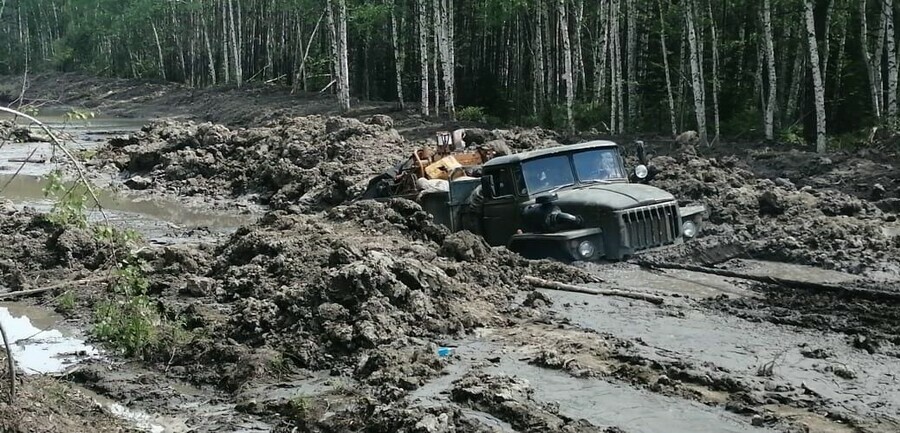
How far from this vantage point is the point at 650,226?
13570 mm

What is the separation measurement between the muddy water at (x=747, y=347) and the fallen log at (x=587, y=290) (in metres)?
0.12

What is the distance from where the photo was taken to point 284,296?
1043 cm

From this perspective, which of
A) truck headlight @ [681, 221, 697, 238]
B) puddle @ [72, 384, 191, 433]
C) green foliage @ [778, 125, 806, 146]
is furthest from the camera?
green foliage @ [778, 125, 806, 146]

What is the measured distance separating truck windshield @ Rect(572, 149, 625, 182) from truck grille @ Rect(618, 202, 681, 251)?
1.27m

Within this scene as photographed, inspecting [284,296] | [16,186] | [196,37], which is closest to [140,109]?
[196,37]

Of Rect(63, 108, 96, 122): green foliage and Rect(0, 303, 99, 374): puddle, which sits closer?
Rect(63, 108, 96, 122): green foliage

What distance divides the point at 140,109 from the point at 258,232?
45.7 metres

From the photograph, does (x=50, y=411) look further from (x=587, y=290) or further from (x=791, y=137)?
(x=791, y=137)

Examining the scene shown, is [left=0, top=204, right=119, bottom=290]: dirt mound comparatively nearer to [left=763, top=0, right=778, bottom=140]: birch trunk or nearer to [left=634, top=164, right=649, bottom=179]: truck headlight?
[left=634, top=164, right=649, bottom=179]: truck headlight

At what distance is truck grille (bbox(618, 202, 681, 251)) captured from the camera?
43.5 ft

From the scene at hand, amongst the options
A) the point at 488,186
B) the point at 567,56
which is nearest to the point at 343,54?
the point at 567,56

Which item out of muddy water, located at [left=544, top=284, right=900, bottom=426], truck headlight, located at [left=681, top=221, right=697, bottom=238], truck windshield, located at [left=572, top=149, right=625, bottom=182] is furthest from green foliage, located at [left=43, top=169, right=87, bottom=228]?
truck headlight, located at [left=681, top=221, right=697, bottom=238]

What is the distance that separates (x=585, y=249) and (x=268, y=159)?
1435cm

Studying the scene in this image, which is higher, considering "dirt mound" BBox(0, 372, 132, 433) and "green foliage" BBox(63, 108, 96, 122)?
"green foliage" BBox(63, 108, 96, 122)
